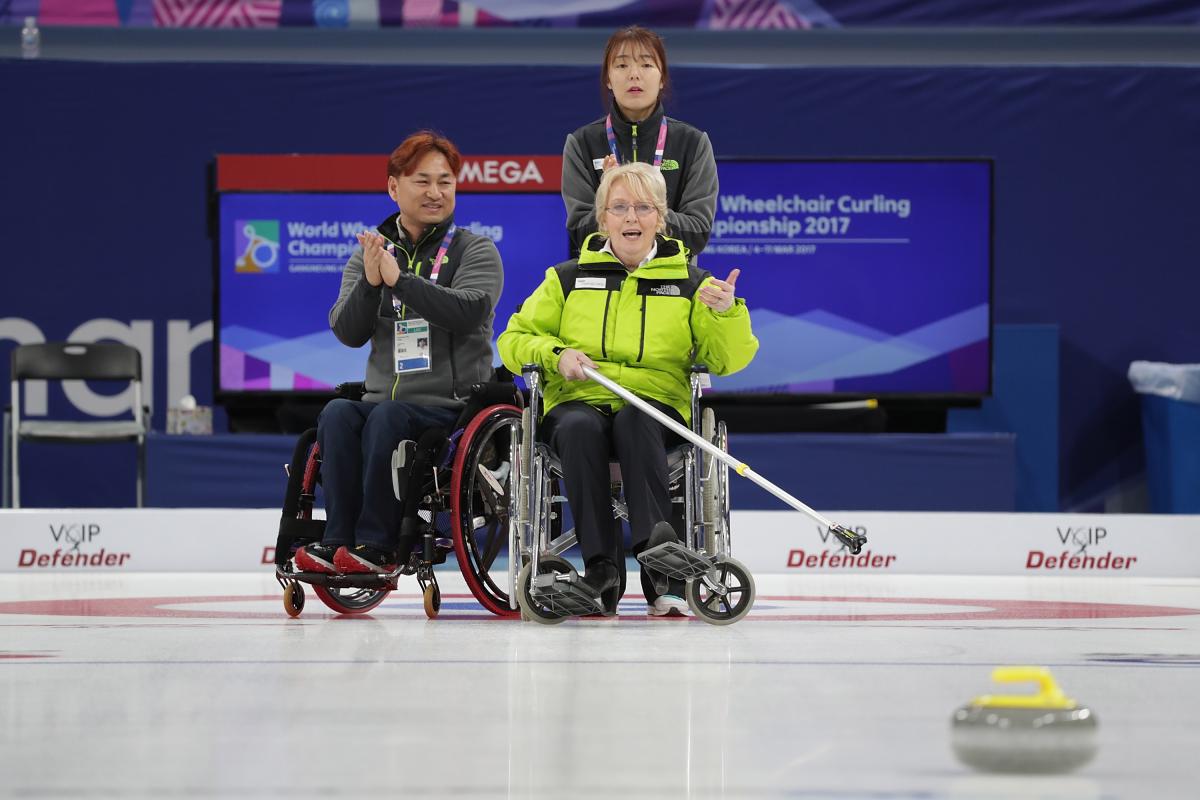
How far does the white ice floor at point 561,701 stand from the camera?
1.47m

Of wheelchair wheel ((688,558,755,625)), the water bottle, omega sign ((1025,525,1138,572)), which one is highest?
the water bottle

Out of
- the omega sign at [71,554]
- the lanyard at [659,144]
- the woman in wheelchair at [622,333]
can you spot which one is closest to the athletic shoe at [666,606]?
the woman in wheelchair at [622,333]

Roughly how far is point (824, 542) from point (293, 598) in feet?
7.04

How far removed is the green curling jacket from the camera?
3148 millimetres

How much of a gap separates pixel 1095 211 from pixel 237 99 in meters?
3.80

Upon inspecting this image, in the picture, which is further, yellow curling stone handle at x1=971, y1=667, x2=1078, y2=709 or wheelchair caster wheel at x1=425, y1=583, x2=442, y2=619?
wheelchair caster wheel at x1=425, y1=583, x2=442, y2=619

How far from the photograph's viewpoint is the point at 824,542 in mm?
4938

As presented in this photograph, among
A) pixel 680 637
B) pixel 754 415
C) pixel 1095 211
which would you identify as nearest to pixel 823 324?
pixel 754 415

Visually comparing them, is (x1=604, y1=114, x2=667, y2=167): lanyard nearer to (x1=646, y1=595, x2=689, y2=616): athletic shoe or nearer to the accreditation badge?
the accreditation badge

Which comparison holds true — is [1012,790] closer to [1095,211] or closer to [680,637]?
[680,637]

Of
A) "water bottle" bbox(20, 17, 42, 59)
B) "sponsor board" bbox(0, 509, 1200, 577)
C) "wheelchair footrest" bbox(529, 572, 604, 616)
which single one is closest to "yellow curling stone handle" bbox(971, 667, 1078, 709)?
"wheelchair footrest" bbox(529, 572, 604, 616)

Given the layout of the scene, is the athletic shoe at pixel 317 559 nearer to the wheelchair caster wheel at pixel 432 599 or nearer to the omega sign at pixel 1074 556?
the wheelchair caster wheel at pixel 432 599

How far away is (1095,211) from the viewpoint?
22.3 ft

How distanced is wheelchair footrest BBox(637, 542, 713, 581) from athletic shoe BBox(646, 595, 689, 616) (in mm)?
245
